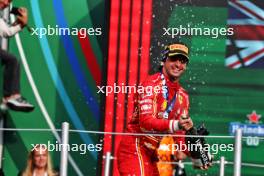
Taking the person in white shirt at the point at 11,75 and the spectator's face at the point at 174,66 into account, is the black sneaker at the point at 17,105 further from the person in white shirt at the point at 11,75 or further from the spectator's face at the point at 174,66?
the spectator's face at the point at 174,66

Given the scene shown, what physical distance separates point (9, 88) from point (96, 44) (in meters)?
1.99

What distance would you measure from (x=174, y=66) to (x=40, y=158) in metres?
1.43

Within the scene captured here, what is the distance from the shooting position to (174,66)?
10141 millimetres

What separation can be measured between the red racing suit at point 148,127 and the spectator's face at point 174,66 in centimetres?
8

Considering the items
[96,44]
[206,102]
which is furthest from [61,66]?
[206,102]

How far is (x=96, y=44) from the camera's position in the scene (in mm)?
11672

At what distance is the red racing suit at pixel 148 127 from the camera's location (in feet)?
31.7

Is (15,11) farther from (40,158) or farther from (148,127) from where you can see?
(148,127)

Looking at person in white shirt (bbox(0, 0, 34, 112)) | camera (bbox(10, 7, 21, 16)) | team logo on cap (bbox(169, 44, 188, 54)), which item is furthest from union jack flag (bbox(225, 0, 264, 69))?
person in white shirt (bbox(0, 0, 34, 112))

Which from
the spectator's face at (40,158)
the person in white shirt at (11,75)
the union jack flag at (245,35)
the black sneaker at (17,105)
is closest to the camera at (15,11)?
the person in white shirt at (11,75)

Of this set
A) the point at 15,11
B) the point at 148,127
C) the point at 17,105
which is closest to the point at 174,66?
the point at 148,127

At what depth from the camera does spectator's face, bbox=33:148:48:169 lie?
1051 cm

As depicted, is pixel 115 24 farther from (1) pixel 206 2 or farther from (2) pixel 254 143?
(2) pixel 254 143

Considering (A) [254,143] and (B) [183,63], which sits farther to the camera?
(A) [254,143]
